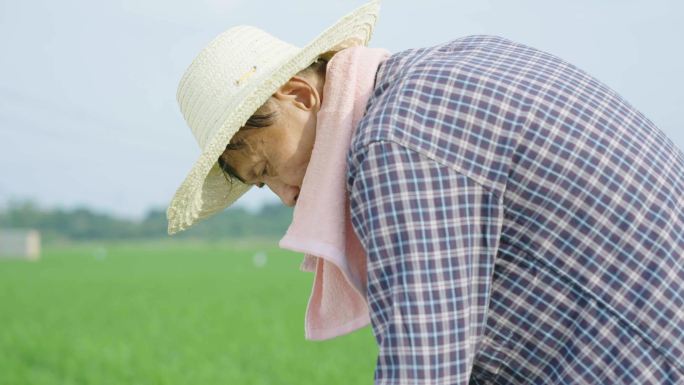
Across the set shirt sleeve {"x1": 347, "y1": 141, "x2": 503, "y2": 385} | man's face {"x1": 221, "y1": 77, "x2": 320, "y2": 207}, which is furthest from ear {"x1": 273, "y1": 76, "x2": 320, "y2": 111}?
shirt sleeve {"x1": 347, "y1": 141, "x2": 503, "y2": 385}

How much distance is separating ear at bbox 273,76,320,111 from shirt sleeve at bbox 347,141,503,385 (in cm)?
32

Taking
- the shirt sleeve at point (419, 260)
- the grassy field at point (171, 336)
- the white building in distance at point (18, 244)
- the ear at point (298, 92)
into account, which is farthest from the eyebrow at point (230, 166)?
the white building in distance at point (18, 244)

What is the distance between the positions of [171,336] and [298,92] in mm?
7075

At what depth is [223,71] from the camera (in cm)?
175

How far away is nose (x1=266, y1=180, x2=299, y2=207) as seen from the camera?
1675 millimetres

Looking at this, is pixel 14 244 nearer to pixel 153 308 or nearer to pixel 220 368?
pixel 153 308

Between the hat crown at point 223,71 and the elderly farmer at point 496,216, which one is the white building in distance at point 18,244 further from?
the elderly farmer at point 496,216

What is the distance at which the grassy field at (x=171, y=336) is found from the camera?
619 centimetres

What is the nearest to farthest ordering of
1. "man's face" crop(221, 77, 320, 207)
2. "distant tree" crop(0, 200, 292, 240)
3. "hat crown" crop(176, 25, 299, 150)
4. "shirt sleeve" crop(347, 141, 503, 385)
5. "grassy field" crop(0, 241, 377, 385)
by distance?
"shirt sleeve" crop(347, 141, 503, 385) → "man's face" crop(221, 77, 320, 207) → "hat crown" crop(176, 25, 299, 150) → "grassy field" crop(0, 241, 377, 385) → "distant tree" crop(0, 200, 292, 240)

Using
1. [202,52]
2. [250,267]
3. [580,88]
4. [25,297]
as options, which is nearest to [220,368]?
[202,52]

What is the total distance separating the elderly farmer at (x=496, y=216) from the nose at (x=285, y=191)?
0.62 feet

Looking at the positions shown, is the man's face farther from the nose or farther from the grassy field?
the grassy field

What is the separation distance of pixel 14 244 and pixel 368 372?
35564 mm

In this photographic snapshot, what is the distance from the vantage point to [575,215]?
4.48 feet
